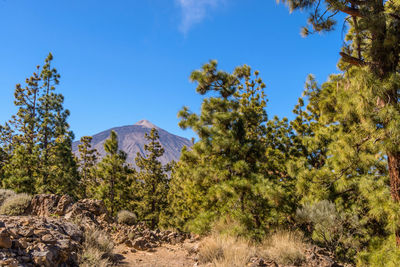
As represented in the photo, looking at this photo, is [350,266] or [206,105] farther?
[206,105]

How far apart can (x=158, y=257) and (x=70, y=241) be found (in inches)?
122

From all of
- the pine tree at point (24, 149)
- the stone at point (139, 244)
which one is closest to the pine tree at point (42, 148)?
the pine tree at point (24, 149)

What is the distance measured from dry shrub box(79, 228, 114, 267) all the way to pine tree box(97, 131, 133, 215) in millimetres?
13234

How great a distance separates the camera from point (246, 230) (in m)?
7.67

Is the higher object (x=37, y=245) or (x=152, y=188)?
(x=37, y=245)

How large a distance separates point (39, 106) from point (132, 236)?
1842 centimetres

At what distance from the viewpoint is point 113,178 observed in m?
19.5

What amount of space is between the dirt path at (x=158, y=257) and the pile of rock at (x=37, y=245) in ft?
5.57

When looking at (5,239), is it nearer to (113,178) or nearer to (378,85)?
(378,85)

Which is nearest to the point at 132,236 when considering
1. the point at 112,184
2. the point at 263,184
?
the point at 263,184

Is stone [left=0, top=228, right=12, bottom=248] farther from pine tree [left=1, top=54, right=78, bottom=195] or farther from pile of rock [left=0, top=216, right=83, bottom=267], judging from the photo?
pine tree [left=1, top=54, right=78, bottom=195]

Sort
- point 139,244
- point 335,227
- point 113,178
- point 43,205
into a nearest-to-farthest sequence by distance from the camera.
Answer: point 335,227
point 139,244
point 43,205
point 113,178

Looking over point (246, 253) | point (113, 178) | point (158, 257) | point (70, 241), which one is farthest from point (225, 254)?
point (113, 178)

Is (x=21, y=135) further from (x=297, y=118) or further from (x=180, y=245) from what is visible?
(x=297, y=118)
